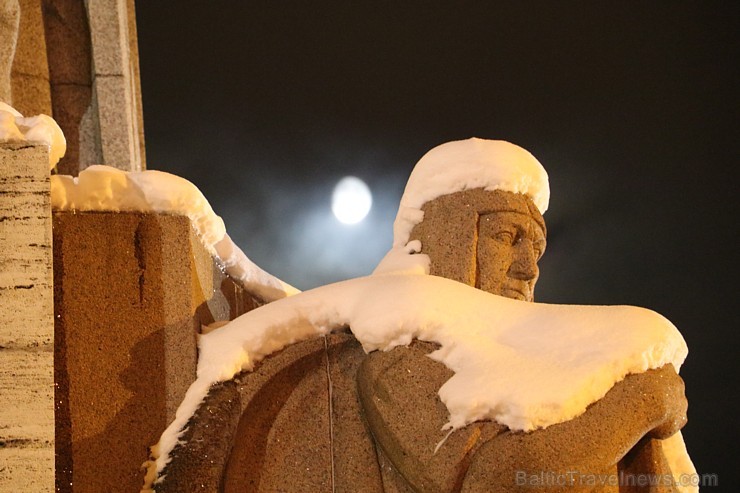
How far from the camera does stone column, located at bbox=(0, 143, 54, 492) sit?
3.37m

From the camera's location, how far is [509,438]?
332 cm

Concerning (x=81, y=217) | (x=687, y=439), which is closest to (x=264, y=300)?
(x=81, y=217)

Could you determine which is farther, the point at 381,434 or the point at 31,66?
the point at 31,66

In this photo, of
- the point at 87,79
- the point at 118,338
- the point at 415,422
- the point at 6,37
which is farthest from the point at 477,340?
the point at 87,79

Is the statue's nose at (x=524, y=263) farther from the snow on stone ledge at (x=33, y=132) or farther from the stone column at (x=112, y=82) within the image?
the stone column at (x=112, y=82)

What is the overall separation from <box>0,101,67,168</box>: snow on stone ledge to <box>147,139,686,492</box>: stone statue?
1.36m

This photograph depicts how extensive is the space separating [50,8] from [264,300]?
3654 mm

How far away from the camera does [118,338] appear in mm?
3889

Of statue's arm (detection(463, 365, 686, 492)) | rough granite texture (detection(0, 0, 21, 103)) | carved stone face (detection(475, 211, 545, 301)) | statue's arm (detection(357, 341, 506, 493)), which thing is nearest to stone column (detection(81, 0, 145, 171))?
rough granite texture (detection(0, 0, 21, 103))

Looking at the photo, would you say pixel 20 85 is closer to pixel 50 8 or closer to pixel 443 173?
pixel 50 8

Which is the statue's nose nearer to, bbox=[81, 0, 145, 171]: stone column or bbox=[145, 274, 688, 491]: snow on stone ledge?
bbox=[145, 274, 688, 491]: snow on stone ledge

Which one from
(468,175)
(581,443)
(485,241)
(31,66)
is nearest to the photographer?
(581,443)

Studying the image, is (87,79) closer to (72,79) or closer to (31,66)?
(72,79)

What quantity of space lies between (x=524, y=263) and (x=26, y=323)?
2747 mm
